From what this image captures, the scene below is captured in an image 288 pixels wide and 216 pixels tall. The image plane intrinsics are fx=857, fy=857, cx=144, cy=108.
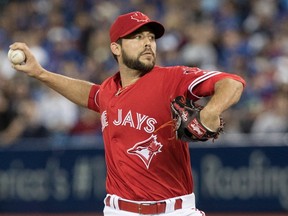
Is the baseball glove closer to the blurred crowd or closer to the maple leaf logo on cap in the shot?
the maple leaf logo on cap

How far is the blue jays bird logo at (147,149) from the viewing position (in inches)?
211

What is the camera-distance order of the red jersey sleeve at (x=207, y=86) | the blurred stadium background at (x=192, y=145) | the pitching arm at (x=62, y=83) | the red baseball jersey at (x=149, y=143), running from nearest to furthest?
the red jersey sleeve at (x=207, y=86) → the red baseball jersey at (x=149, y=143) → the pitching arm at (x=62, y=83) → the blurred stadium background at (x=192, y=145)

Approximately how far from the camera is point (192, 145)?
1075cm

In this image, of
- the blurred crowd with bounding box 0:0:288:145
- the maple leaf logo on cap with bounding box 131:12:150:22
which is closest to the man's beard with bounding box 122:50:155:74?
the maple leaf logo on cap with bounding box 131:12:150:22

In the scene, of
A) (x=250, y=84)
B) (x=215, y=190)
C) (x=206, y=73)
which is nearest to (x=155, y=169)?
(x=206, y=73)

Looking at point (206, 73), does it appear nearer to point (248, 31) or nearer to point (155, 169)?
point (155, 169)

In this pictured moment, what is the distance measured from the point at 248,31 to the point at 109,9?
8.62 ft

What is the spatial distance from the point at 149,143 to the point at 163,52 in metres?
6.90

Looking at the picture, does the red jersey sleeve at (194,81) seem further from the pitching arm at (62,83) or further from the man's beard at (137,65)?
the pitching arm at (62,83)

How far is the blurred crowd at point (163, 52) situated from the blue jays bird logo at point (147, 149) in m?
5.21

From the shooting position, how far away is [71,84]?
6160 millimetres

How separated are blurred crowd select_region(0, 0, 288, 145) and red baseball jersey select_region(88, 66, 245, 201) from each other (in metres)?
5.12

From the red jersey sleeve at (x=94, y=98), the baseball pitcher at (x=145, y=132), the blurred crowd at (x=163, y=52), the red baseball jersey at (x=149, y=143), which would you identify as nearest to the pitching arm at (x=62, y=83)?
the red jersey sleeve at (x=94, y=98)

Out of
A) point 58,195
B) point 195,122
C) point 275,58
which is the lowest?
point 58,195
